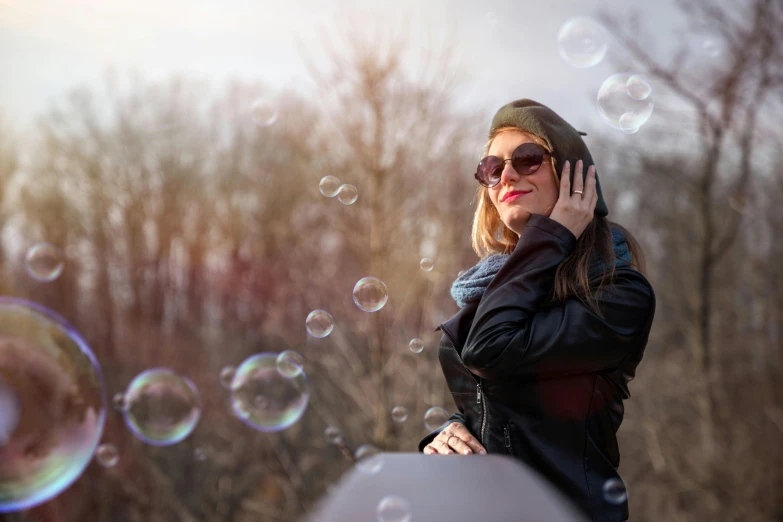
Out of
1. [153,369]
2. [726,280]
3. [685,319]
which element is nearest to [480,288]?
[685,319]

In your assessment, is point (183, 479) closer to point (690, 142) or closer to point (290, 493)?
point (290, 493)

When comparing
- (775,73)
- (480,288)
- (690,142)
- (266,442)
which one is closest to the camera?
(480,288)

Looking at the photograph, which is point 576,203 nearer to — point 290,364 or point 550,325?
point 550,325

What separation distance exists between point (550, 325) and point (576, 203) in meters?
0.34

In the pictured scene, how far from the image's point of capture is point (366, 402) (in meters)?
9.59

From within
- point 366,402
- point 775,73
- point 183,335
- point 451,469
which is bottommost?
point 183,335

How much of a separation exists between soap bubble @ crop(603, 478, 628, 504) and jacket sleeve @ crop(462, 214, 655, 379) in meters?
0.26

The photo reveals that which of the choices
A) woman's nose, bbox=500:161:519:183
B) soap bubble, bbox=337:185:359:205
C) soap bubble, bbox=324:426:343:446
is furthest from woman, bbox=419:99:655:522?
soap bubble, bbox=337:185:359:205

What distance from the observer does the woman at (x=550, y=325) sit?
1611 mm

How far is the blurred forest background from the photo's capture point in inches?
336

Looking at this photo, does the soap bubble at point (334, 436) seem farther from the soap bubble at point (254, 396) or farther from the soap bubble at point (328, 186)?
the soap bubble at point (328, 186)

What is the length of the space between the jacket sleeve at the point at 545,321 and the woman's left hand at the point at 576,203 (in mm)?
34

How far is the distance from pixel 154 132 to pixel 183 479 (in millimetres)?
7728

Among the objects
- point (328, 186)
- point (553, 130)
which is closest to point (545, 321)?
point (553, 130)
